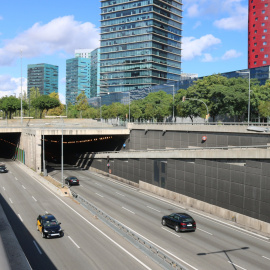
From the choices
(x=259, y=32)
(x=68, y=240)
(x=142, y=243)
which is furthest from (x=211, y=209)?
(x=259, y=32)

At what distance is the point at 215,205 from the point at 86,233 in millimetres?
16835

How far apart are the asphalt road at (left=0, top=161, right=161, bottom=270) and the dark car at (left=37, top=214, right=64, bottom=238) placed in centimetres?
50

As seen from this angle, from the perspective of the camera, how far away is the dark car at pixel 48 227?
2803 centimetres

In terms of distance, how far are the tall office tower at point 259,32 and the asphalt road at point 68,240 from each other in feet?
341

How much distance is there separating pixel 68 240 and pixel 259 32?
11906 centimetres

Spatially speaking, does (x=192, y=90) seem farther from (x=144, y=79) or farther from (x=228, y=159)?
(x=144, y=79)

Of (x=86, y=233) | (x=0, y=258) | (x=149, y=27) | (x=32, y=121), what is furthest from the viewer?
(x=149, y=27)

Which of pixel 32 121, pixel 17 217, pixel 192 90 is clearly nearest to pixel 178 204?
pixel 17 217

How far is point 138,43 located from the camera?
545 feet

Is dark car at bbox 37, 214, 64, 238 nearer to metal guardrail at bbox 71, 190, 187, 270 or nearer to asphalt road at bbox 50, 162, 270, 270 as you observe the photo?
metal guardrail at bbox 71, 190, 187, 270

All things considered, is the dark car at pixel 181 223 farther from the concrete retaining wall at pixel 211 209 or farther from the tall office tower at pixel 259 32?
the tall office tower at pixel 259 32

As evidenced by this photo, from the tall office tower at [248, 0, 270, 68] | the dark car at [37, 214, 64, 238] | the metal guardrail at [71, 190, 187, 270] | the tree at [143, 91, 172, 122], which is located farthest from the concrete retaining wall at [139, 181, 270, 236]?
the tall office tower at [248, 0, 270, 68]

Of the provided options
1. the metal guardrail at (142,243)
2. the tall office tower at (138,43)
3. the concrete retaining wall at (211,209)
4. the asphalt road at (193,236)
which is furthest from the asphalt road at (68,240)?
the tall office tower at (138,43)

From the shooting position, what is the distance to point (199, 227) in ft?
111
